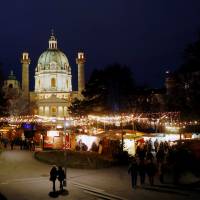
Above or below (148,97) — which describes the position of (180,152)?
below

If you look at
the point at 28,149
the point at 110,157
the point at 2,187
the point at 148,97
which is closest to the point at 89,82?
the point at 148,97

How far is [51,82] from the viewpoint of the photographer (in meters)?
149

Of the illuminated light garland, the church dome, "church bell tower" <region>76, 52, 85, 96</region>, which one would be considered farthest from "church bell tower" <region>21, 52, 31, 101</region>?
the illuminated light garland

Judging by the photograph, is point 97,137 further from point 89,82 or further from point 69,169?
point 89,82

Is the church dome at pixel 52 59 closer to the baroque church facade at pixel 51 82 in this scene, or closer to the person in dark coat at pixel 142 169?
the baroque church facade at pixel 51 82

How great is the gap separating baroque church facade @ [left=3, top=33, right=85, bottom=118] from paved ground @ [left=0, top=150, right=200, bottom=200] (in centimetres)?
10822

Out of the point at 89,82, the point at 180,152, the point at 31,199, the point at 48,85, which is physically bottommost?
the point at 31,199

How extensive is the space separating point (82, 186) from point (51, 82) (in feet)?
423

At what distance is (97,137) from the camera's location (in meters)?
34.2

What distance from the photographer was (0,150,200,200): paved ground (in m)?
19.2

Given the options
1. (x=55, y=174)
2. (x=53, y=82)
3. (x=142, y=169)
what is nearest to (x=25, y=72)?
(x=53, y=82)

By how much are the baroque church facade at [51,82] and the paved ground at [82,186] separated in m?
108

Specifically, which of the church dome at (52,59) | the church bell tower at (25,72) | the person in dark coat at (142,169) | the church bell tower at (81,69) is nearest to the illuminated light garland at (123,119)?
the person in dark coat at (142,169)

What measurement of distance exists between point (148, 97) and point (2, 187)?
186 feet
